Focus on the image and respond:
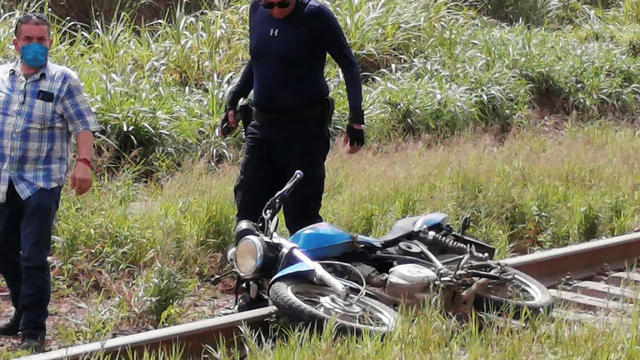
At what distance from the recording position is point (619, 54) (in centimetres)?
1694

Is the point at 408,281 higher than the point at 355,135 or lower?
lower

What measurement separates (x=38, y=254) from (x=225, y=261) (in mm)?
1974

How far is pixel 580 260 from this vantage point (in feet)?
26.8

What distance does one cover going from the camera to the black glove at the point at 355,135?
7.04 m

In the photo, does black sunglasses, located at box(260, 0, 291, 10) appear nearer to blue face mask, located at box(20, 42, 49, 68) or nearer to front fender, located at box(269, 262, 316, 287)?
blue face mask, located at box(20, 42, 49, 68)

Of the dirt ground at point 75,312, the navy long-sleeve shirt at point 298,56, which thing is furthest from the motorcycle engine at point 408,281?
the dirt ground at point 75,312

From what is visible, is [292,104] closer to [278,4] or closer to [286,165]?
[286,165]

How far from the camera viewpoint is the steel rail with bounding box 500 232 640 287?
785cm

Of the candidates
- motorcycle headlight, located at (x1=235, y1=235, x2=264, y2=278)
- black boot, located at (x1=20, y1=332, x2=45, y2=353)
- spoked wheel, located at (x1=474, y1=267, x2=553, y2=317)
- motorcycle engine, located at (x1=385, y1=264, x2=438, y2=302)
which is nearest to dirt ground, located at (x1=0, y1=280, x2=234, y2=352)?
black boot, located at (x1=20, y1=332, x2=45, y2=353)

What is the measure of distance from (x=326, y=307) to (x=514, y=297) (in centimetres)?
121

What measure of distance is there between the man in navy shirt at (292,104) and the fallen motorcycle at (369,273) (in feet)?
2.14

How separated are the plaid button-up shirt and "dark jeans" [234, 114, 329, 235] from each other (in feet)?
4.28

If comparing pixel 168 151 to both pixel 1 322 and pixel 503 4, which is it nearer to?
pixel 1 322

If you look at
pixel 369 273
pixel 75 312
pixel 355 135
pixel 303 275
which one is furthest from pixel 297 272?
pixel 75 312
